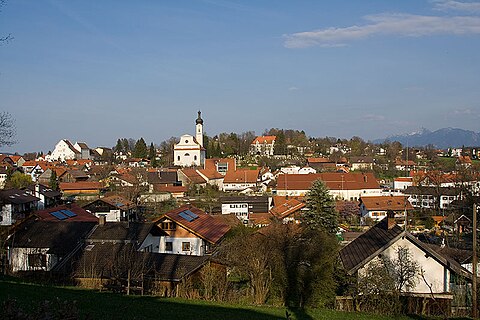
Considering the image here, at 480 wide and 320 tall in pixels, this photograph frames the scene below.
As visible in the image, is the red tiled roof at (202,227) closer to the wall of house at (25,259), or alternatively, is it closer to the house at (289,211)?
the wall of house at (25,259)

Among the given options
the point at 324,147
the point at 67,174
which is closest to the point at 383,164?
the point at 324,147

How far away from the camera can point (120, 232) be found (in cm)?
1919

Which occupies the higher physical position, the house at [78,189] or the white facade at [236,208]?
the house at [78,189]

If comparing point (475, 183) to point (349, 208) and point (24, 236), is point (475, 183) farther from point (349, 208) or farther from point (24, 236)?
point (24, 236)

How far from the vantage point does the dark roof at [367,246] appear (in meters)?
14.0

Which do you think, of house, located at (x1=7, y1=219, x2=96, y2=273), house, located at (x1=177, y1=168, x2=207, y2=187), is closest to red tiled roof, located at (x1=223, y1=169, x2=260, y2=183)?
house, located at (x1=177, y1=168, x2=207, y2=187)

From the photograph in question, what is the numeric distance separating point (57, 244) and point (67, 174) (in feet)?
166

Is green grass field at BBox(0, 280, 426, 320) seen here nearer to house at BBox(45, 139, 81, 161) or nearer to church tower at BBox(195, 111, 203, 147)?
church tower at BBox(195, 111, 203, 147)

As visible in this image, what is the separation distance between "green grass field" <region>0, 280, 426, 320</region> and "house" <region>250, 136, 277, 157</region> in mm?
87641

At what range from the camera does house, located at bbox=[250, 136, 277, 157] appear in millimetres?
101250

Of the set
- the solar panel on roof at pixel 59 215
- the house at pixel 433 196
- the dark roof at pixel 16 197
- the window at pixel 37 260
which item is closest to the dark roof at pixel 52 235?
the window at pixel 37 260

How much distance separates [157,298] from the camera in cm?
1260

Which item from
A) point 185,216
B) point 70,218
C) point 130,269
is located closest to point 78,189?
point 70,218

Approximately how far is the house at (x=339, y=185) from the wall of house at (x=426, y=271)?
40.0 metres
